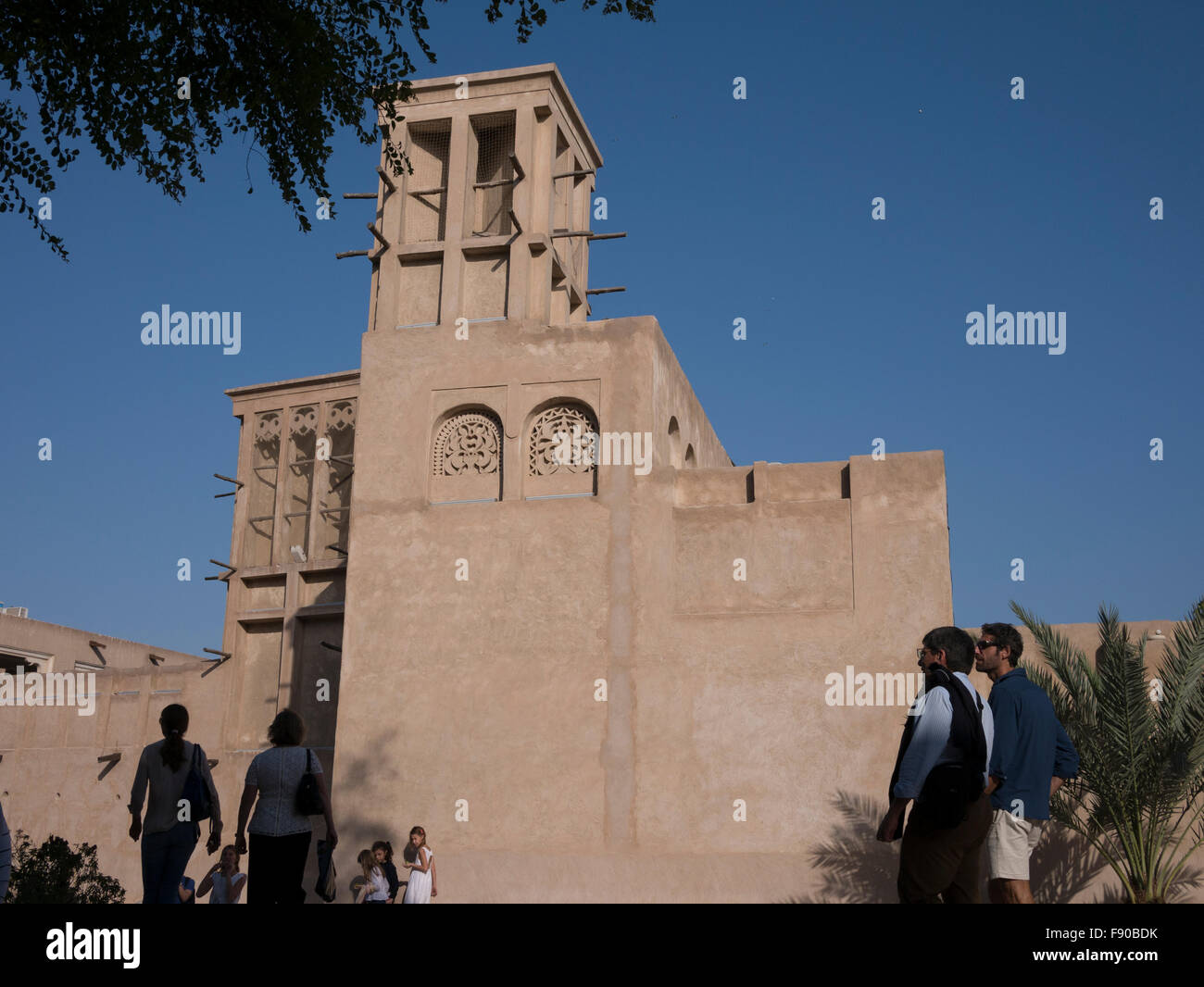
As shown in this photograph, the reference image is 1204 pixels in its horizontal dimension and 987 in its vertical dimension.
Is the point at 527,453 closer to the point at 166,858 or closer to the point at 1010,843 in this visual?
the point at 166,858

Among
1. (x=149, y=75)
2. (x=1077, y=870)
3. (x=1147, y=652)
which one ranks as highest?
(x=149, y=75)

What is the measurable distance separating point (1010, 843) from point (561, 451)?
10254mm

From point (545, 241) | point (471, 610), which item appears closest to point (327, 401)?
point (545, 241)

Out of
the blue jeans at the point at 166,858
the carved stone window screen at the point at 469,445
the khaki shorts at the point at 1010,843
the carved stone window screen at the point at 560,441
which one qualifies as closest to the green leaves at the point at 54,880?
the blue jeans at the point at 166,858

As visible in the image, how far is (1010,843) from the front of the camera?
7.38 m

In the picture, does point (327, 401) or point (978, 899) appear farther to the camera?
point (327, 401)

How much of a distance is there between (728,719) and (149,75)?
9.75 metres

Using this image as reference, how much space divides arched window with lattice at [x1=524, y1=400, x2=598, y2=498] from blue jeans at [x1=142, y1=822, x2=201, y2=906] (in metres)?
8.92

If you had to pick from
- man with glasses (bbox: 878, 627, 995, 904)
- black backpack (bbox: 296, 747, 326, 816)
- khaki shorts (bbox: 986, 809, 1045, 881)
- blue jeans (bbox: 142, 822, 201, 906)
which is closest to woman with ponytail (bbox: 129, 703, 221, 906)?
blue jeans (bbox: 142, 822, 201, 906)

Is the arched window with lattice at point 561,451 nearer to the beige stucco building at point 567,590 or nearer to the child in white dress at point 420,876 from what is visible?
the beige stucco building at point 567,590

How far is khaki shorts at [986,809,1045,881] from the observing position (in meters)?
7.33
